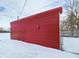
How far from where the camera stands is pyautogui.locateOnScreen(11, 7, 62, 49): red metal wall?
892 centimetres

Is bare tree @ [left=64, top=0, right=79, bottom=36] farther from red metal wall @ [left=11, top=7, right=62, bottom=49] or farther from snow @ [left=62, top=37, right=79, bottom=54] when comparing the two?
snow @ [left=62, top=37, right=79, bottom=54]

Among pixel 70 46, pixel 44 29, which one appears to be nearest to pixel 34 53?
pixel 44 29

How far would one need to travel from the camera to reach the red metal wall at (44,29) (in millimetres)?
8924

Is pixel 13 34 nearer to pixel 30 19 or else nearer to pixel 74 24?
pixel 30 19

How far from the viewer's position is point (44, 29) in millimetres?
10031

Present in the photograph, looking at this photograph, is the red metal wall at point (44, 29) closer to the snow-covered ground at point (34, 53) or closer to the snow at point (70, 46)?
the snow at point (70, 46)

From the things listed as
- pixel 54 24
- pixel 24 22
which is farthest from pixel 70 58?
pixel 24 22

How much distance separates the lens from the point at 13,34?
1747 cm

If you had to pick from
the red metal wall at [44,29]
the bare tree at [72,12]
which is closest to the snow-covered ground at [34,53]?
the red metal wall at [44,29]

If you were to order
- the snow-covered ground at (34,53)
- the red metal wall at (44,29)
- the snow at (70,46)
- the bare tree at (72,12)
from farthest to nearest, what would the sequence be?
the bare tree at (72,12)
the red metal wall at (44,29)
the snow at (70,46)
the snow-covered ground at (34,53)

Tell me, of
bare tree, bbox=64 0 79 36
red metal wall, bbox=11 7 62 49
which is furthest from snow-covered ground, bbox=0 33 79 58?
bare tree, bbox=64 0 79 36

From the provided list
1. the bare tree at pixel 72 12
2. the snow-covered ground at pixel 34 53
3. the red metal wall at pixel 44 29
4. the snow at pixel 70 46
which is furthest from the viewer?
the bare tree at pixel 72 12

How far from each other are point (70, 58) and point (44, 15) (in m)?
4.46

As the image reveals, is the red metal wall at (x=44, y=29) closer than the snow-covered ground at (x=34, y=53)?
No
